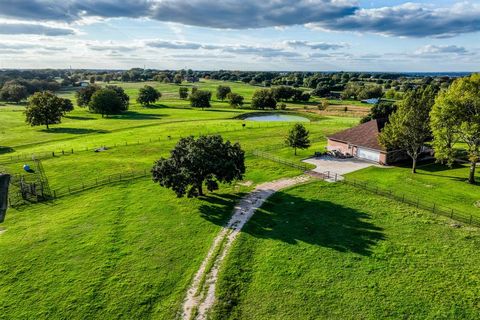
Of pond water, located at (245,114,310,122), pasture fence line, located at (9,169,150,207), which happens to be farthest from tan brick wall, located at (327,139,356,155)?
pond water, located at (245,114,310,122)

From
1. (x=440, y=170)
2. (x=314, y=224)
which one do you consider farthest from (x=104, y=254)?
(x=440, y=170)

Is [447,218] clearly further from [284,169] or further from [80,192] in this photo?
[80,192]

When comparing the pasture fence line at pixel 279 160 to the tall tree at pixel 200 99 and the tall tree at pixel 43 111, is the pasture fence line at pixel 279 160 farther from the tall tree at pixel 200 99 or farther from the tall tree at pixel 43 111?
the tall tree at pixel 200 99

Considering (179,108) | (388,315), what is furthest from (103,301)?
(179,108)

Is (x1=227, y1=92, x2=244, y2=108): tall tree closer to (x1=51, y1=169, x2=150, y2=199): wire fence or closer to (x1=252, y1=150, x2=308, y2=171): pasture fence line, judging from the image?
(x1=252, y1=150, x2=308, y2=171): pasture fence line

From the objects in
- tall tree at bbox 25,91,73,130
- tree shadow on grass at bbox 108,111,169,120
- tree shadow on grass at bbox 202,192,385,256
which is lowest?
tree shadow on grass at bbox 202,192,385,256

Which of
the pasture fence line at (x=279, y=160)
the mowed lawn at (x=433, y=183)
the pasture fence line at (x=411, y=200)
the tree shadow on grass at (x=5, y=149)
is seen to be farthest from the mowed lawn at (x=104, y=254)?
the tree shadow on grass at (x=5, y=149)
